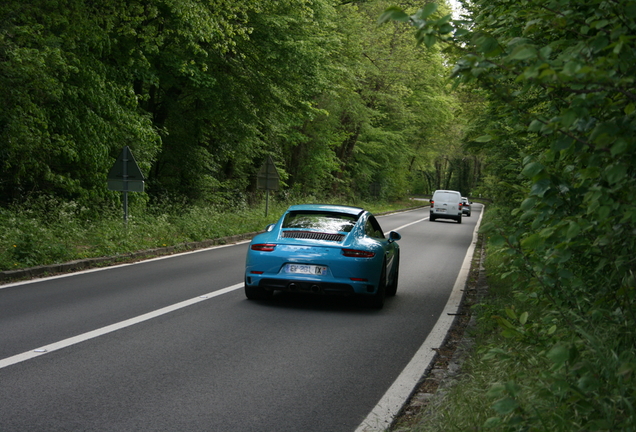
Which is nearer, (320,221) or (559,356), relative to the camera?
(559,356)

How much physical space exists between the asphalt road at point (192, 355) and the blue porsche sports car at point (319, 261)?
1.14ft

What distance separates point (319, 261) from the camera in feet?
29.9

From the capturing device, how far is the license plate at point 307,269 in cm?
916

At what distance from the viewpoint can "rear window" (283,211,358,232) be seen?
32.0ft

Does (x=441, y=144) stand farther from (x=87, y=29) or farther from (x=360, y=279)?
(x=360, y=279)

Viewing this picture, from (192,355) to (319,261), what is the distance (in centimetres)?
293

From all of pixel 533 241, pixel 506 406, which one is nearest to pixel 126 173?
pixel 533 241

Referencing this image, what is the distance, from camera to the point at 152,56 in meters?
22.4

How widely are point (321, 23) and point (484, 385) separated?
23.5m

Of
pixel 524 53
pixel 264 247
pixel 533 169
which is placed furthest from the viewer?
pixel 264 247

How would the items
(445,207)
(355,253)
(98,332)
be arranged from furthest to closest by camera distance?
(445,207), (355,253), (98,332)

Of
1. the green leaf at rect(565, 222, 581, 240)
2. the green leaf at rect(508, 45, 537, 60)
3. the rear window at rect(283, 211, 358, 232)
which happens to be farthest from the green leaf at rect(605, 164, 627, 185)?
the rear window at rect(283, 211, 358, 232)

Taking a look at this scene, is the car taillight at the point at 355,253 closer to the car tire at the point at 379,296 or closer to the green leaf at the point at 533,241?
the car tire at the point at 379,296

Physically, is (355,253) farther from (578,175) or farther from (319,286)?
(578,175)
